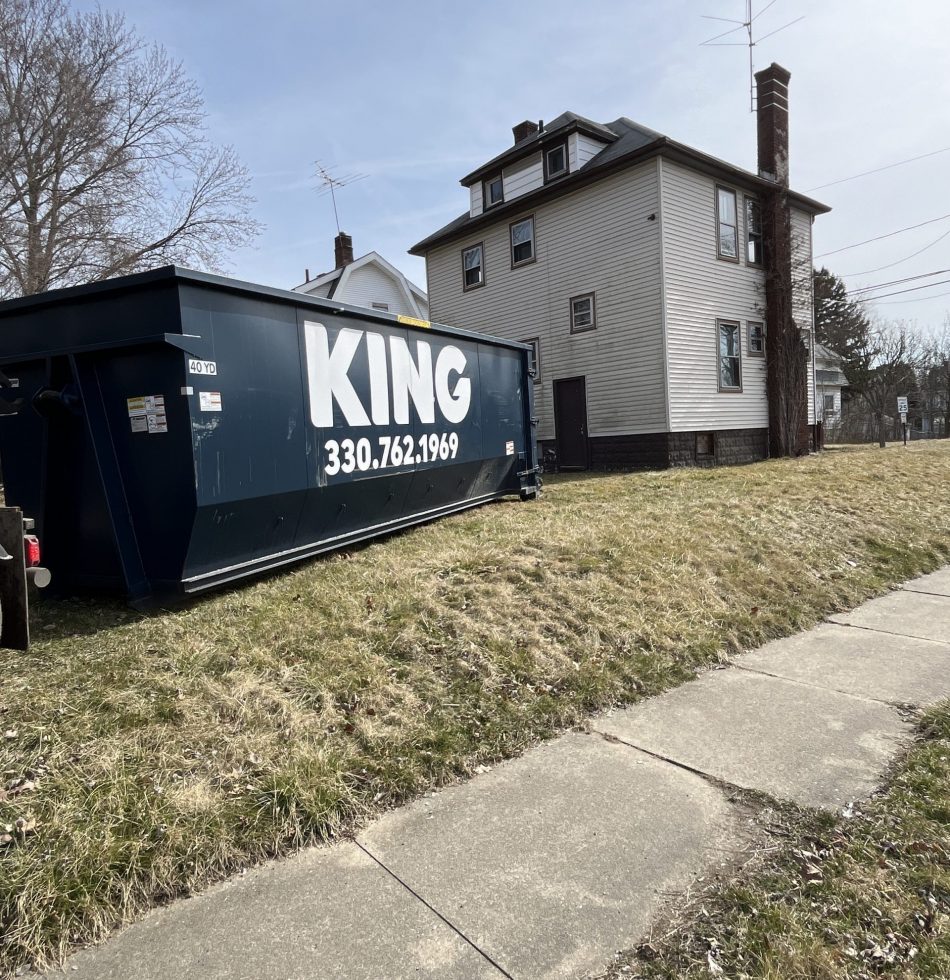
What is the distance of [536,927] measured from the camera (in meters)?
2.26

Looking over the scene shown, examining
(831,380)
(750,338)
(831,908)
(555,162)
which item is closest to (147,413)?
(831,908)

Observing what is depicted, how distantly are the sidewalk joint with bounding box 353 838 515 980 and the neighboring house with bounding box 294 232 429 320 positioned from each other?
24.0 metres

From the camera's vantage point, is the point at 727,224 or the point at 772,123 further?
the point at 772,123

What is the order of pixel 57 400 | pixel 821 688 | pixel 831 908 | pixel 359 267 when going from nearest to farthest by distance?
pixel 831 908 < pixel 821 688 < pixel 57 400 < pixel 359 267

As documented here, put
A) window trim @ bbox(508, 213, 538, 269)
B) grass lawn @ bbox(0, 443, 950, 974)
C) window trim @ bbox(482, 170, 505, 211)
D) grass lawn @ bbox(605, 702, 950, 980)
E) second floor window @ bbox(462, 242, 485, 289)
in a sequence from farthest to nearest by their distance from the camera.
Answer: second floor window @ bbox(462, 242, 485, 289), window trim @ bbox(482, 170, 505, 211), window trim @ bbox(508, 213, 538, 269), grass lawn @ bbox(0, 443, 950, 974), grass lawn @ bbox(605, 702, 950, 980)

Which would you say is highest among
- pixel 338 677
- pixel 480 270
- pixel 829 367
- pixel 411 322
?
pixel 480 270

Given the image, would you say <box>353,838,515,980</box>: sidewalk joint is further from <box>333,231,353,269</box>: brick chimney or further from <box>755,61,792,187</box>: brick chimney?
<box>333,231,353,269</box>: brick chimney

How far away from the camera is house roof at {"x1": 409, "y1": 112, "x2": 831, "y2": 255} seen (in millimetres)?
15609

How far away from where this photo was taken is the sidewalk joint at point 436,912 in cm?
211

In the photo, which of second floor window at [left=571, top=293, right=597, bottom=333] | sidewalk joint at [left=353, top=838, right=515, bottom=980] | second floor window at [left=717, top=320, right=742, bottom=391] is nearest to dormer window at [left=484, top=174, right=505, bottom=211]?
second floor window at [left=571, top=293, right=597, bottom=333]

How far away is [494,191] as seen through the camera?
19.9 m

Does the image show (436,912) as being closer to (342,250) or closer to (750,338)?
(750,338)

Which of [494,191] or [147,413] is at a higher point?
[494,191]

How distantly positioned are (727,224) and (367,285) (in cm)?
1503
